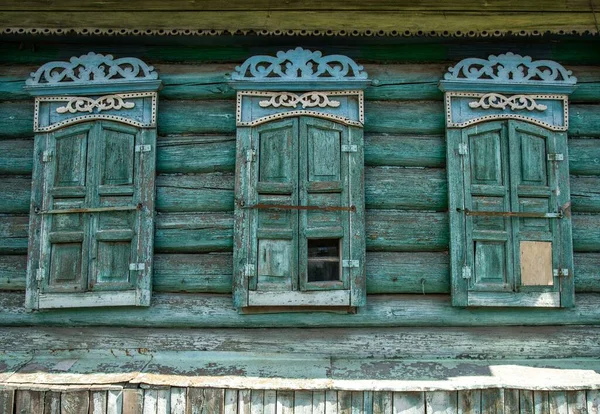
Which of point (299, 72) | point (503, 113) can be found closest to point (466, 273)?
point (503, 113)

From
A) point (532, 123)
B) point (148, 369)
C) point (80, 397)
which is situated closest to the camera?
point (80, 397)

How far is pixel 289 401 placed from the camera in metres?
3.61

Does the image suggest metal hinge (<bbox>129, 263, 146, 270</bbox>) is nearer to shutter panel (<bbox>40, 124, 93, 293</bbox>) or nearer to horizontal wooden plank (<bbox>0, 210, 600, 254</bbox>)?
horizontal wooden plank (<bbox>0, 210, 600, 254</bbox>)

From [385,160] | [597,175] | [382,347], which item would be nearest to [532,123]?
[597,175]

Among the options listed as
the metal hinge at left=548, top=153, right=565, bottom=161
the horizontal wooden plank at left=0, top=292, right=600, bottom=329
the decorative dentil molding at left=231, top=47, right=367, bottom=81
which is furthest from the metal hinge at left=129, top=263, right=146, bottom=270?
the metal hinge at left=548, top=153, right=565, bottom=161

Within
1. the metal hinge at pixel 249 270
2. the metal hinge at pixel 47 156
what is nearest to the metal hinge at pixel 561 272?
Answer: the metal hinge at pixel 249 270

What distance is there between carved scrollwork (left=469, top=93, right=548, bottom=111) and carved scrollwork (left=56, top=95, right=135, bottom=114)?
7.84 feet

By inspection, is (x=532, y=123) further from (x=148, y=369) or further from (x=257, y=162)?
(x=148, y=369)

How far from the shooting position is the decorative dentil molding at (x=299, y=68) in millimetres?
4164

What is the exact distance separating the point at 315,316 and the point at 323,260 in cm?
38

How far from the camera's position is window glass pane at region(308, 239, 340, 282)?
402 cm

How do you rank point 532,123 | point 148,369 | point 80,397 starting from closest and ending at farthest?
point 80,397 < point 148,369 < point 532,123

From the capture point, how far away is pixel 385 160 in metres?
4.19

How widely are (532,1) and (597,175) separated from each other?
1279 millimetres
